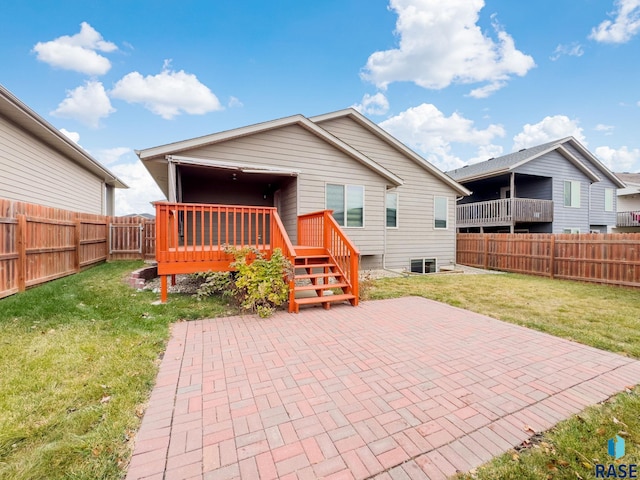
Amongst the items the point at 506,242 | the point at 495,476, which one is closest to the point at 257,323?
the point at 495,476

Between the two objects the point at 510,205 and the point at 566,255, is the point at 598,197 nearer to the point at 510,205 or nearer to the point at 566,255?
the point at 510,205

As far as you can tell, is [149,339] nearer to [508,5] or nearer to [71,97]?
[508,5]

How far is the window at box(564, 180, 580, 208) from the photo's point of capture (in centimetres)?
1698

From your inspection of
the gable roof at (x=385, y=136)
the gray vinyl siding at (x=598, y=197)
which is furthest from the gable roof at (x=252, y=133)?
the gray vinyl siding at (x=598, y=197)

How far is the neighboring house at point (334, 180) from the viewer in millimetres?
7840

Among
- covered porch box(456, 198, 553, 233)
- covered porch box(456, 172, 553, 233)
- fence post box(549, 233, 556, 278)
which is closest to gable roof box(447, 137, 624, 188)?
covered porch box(456, 172, 553, 233)

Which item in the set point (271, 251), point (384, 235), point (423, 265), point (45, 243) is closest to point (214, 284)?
point (271, 251)

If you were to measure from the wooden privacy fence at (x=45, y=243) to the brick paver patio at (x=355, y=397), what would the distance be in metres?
4.38

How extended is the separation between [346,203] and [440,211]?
5.77 meters

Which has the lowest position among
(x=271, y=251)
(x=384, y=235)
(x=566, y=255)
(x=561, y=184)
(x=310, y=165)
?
(x=566, y=255)

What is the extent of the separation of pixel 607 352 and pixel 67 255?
11.7 meters

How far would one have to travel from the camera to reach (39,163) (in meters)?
9.08

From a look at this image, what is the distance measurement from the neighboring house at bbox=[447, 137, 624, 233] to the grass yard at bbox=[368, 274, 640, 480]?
24.1 ft

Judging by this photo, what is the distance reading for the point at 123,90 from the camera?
14836mm
